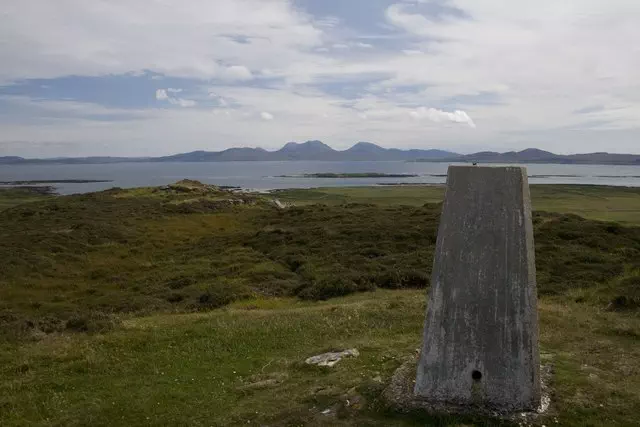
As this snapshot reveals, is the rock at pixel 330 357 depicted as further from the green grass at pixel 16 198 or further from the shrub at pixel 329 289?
the green grass at pixel 16 198

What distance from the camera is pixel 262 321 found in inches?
690

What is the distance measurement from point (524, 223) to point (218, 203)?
62284 mm

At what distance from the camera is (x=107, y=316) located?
19391mm

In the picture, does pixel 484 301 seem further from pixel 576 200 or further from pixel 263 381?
pixel 576 200

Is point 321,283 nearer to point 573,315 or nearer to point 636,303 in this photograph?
point 573,315

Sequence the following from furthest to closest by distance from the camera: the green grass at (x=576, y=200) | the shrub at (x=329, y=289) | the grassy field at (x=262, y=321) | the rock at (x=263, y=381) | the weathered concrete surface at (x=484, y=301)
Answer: the green grass at (x=576, y=200) → the shrub at (x=329, y=289) → the rock at (x=263, y=381) → the grassy field at (x=262, y=321) → the weathered concrete surface at (x=484, y=301)

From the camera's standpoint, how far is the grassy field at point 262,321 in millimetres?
10758

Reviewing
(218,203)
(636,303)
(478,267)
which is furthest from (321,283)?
(218,203)

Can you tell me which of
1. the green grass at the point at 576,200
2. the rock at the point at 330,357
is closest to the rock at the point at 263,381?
the rock at the point at 330,357

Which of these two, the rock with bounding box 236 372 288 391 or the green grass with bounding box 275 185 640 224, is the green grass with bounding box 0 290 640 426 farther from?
the green grass with bounding box 275 185 640 224

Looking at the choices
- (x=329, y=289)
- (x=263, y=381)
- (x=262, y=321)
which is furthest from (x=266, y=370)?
(x=329, y=289)

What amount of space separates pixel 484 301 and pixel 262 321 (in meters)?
9.33

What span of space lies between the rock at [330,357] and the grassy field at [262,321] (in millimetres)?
252

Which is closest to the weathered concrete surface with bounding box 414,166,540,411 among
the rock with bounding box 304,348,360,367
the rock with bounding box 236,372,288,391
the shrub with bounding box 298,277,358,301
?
the rock with bounding box 304,348,360,367
